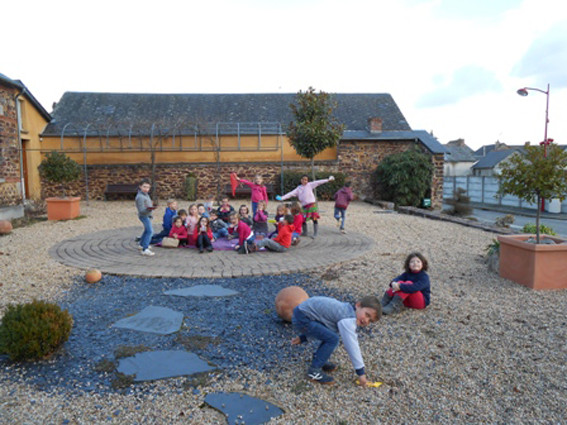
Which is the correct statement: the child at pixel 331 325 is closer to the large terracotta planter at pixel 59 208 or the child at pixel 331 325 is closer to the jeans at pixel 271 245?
the jeans at pixel 271 245

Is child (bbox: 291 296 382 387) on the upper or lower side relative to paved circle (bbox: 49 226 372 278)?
upper

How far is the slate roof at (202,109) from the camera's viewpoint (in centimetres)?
2156

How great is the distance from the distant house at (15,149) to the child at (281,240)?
8379mm

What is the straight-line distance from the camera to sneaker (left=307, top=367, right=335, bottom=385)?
3312mm

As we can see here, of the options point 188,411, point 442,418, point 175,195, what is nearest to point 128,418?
point 188,411

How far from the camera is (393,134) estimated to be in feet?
68.1

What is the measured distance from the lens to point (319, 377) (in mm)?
3322

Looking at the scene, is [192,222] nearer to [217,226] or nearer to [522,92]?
[217,226]

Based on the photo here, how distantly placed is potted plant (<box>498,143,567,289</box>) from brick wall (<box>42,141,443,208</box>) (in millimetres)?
13648

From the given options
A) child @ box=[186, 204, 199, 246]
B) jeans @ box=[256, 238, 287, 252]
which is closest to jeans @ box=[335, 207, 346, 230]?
jeans @ box=[256, 238, 287, 252]

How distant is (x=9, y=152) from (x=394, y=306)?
14788 mm

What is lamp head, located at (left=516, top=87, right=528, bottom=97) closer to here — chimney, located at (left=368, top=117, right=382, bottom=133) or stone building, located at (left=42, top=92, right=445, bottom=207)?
stone building, located at (left=42, top=92, right=445, bottom=207)

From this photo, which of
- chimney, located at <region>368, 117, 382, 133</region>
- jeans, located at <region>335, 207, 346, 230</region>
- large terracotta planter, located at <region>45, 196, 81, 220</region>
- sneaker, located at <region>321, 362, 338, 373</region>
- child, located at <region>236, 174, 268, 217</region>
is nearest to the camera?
sneaker, located at <region>321, 362, 338, 373</region>

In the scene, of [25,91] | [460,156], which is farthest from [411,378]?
[460,156]
